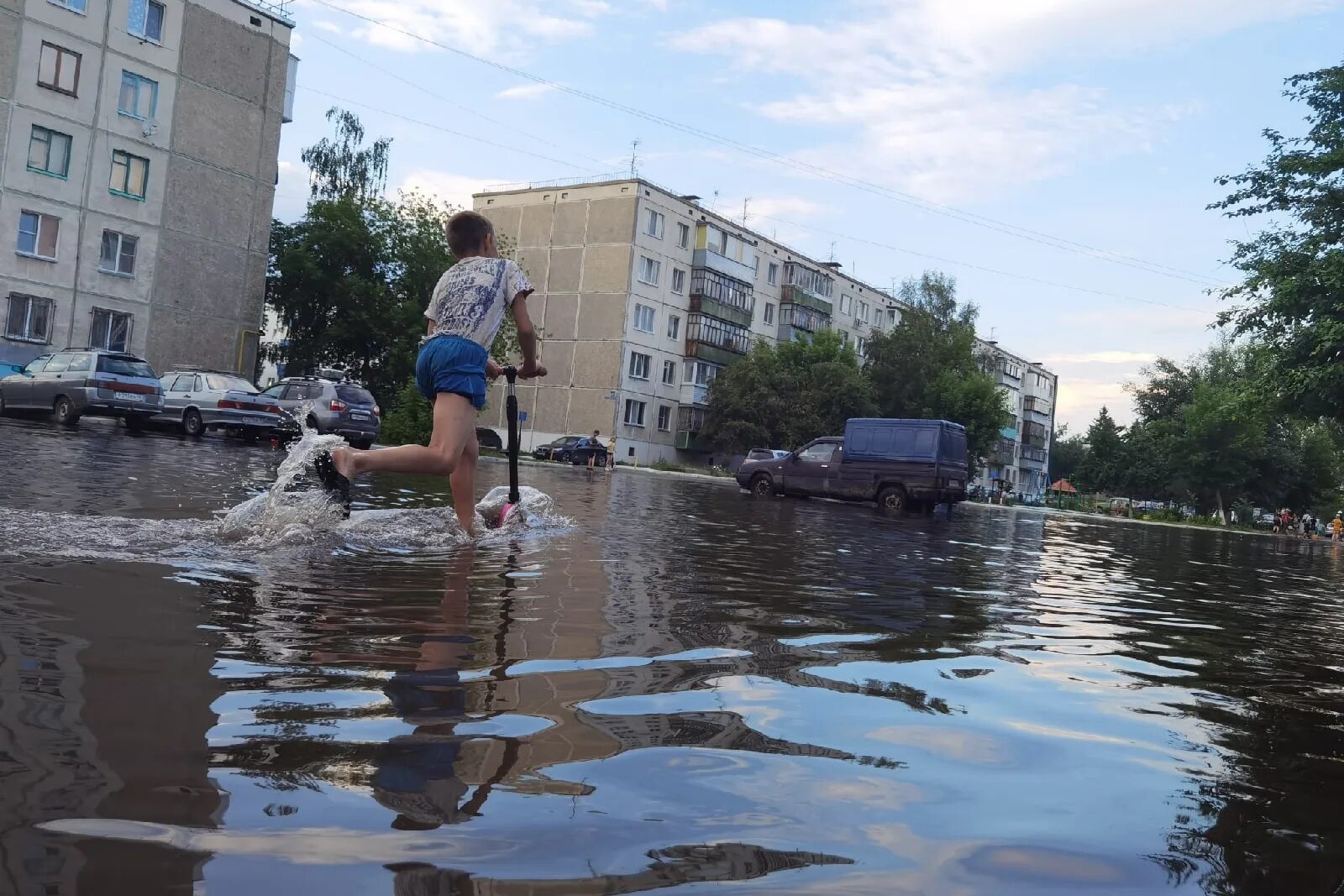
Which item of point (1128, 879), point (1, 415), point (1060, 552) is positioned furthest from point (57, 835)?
point (1, 415)

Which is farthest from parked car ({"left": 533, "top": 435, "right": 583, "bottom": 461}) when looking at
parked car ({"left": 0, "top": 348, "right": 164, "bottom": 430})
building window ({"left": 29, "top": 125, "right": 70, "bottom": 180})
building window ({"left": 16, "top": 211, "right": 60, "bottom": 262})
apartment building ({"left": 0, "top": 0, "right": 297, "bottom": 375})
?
parked car ({"left": 0, "top": 348, "right": 164, "bottom": 430})

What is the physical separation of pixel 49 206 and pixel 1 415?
12219 mm

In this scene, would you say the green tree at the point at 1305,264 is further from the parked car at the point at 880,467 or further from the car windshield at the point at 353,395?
the car windshield at the point at 353,395

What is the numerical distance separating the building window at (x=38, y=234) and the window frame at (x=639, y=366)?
3070 cm

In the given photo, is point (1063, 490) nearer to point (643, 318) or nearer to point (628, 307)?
point (643, 318)

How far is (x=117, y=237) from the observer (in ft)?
121

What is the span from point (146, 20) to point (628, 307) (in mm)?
28596

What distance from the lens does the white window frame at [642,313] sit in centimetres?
6162

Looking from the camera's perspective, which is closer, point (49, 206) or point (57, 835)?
point (57, 835)

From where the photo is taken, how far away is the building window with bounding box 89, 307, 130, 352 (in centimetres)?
3662

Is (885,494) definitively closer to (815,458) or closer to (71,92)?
(815,458)

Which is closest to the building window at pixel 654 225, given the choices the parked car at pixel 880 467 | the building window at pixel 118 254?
the building window at pixel 118 254

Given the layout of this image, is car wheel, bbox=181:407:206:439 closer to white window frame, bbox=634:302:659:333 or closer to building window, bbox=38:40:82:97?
building window, bbox=38:40:82:97

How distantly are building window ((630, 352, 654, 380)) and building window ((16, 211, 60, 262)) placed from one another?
3119 cm
